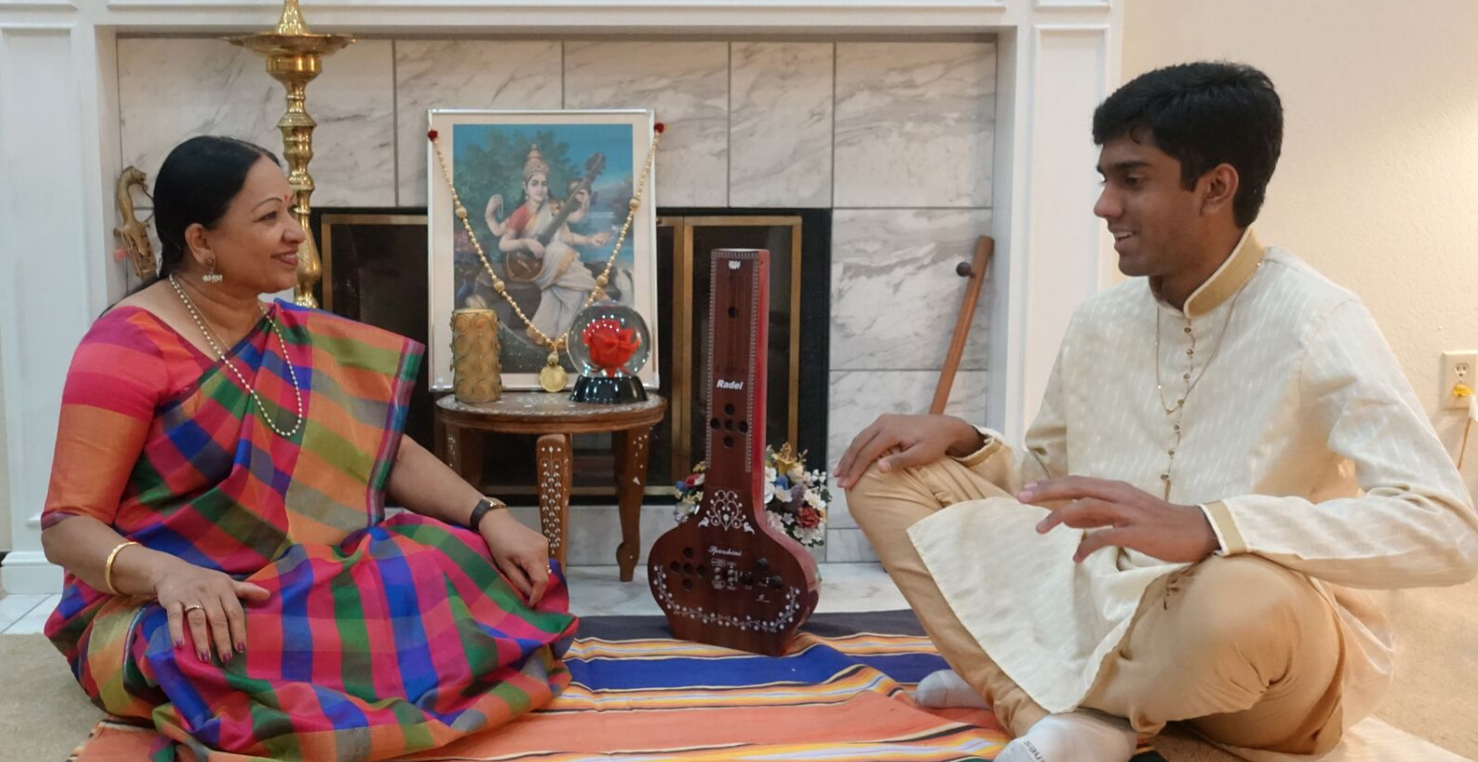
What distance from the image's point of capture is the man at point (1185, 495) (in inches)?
68.8

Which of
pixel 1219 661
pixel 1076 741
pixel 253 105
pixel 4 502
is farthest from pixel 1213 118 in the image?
pixel 4 502

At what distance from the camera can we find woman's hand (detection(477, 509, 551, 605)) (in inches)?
92.8

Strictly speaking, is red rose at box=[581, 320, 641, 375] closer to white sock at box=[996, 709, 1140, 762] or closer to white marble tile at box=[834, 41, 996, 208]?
white marble tile at box=[834, 41, 996, 208]

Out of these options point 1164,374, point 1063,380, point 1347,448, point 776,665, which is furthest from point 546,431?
point 1347,448

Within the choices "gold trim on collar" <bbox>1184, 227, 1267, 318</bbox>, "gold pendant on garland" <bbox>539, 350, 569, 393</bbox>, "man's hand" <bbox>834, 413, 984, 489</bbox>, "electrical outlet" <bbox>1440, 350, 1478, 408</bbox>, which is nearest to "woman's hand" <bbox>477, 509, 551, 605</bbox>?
"man's hand" <bbox>834, 413, 984, 489</bbox>

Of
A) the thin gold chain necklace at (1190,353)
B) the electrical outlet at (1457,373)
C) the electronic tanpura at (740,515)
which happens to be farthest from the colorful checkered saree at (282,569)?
the electrical outlet at (1457,373)

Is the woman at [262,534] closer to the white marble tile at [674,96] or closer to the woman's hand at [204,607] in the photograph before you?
the woman's hand at [204,607]

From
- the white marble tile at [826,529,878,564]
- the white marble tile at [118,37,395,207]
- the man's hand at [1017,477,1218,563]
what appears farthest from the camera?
the white marble tile at [826,529,878,564]

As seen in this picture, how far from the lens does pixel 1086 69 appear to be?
3.31m

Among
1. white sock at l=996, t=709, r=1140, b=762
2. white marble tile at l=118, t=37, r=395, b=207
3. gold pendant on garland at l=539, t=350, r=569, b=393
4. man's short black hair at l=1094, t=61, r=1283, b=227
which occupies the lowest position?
white sock at l=996, t=709, r=1140, b=762

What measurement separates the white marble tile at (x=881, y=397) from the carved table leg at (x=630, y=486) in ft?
1.74

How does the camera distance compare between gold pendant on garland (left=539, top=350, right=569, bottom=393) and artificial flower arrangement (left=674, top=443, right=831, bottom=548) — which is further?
gold pendant on garland (left=539, top=350, right=569, bottom=393)

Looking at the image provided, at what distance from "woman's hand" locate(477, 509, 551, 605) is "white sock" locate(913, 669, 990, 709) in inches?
27.0

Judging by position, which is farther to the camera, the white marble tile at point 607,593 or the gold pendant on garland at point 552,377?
the gold pendant on garland at point 552,377
